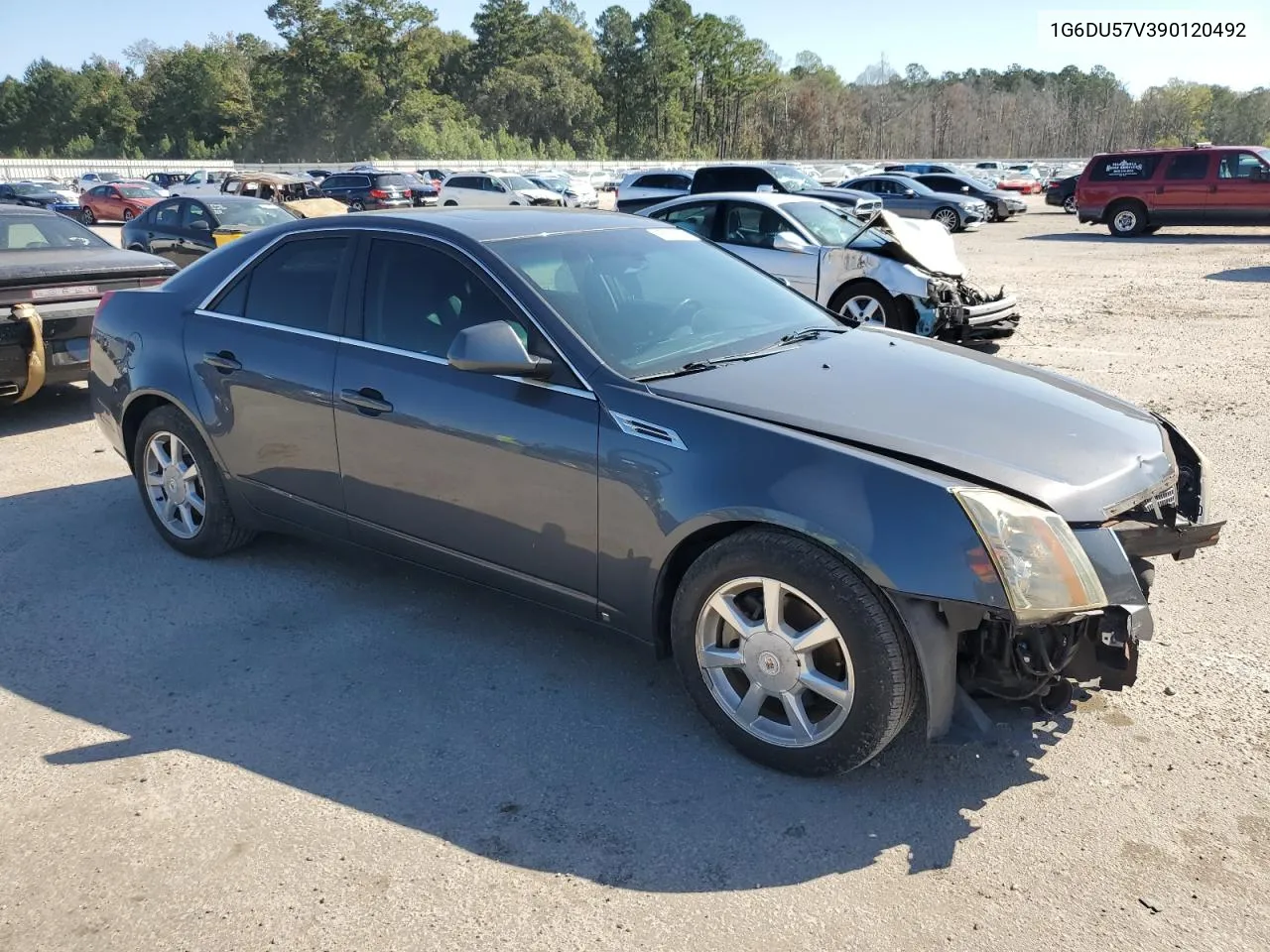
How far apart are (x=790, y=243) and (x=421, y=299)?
6433 mm

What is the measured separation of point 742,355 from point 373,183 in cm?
3310

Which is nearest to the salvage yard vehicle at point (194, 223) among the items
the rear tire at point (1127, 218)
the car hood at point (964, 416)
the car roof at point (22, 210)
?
the car roof at point (22, 210)

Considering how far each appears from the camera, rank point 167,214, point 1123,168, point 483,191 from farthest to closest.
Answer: point 483,191, point 1123,168, point 167,214

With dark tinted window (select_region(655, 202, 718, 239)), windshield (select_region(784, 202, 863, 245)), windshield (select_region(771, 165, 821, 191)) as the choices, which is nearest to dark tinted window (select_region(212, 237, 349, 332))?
dark tinted window (select_region(655, 202, 718, 239))

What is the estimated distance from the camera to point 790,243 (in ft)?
31.9

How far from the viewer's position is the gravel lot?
2.55m

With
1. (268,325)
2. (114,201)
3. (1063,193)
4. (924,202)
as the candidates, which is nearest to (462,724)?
(268,325)

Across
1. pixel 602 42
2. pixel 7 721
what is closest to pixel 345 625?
pixel 7 721

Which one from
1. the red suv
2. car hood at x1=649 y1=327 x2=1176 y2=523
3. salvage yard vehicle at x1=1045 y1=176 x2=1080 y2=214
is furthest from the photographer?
salvage yard vehicle at x1=1045 y1=176 x2=1080 y2=214

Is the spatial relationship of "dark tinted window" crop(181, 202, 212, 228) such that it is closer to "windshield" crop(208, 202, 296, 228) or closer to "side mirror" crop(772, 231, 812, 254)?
"windshield" crop(208, 202, 296, 228)

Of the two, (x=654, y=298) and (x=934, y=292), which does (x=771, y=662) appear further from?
(x=934, y=292)

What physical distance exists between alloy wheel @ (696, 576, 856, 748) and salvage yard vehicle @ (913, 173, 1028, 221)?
30.9 meters

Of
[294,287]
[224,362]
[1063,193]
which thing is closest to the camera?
[294,287]

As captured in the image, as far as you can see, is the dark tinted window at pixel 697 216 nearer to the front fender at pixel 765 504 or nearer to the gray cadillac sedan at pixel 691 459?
the gray cadillac sedan at pixel 691 459
